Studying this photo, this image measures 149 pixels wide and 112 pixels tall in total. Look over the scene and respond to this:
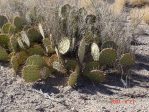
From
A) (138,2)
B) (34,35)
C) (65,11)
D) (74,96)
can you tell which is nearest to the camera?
(74,96)

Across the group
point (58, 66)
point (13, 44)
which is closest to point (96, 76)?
point (58, 66)

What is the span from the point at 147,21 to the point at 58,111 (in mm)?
4417

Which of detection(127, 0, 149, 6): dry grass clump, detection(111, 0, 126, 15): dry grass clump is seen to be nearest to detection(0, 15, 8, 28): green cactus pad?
detection(111, 0, 126, 15): dry grass clump

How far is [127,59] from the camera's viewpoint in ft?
21.5

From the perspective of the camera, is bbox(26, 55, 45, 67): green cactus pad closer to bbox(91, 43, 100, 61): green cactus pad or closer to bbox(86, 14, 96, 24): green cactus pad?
bbox(91, 43, 100, 61): green cactus pad

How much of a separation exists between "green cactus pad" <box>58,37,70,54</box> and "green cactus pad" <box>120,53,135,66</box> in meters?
0.86

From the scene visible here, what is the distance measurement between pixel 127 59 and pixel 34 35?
5.41ft

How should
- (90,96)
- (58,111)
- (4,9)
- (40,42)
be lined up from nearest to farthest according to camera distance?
(58,111)
(90,96)
(40,42)
(4,9)

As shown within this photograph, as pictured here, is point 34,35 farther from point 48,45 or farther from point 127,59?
point 127,59

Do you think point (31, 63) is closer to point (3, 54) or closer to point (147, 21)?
point (3, 54)

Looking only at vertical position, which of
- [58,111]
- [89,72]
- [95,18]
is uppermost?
[95,18]

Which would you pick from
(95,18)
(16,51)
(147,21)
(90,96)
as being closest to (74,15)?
(95,18)

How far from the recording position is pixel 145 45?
7805mm

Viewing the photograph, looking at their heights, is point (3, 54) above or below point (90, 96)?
above
